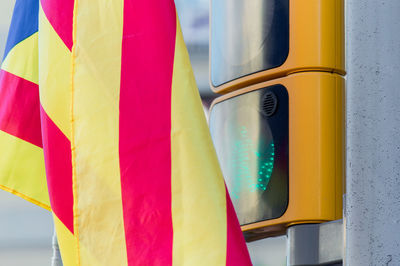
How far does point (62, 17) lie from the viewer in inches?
148

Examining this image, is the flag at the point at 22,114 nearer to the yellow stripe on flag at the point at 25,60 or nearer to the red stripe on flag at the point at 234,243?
the yellow stripe on flag at the point at 25,60

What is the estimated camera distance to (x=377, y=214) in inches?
106

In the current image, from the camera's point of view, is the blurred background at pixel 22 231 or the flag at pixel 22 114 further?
the blurred background at pixel 22 231

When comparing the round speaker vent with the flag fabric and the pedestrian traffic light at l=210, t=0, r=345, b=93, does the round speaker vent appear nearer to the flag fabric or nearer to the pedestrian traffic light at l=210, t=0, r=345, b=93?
the pedestrian traffic light at l=210, t=0, r=345, b=93

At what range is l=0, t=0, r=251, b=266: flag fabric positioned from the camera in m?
3.18

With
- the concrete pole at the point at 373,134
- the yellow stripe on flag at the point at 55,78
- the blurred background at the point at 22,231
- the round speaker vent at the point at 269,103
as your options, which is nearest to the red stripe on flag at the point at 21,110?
the yellow stripe on flag at the point at 55,78

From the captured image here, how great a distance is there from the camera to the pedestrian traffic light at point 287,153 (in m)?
3.17

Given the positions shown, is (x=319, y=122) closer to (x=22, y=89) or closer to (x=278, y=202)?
(x=278, y=202)

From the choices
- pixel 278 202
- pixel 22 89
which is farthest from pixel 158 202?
pixel 22 89

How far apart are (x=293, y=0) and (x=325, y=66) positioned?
0.86ft

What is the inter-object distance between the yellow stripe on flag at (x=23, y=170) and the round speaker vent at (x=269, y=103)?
119 centimetres

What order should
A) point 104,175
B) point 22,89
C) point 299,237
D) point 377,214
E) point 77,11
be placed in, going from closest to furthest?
point 377,214
point 299,237
point 104,175
point 77,11
point 22,89

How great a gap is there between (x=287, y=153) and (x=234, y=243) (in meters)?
0.35

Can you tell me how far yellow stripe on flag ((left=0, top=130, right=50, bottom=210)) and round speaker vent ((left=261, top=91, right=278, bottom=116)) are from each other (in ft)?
3.90
